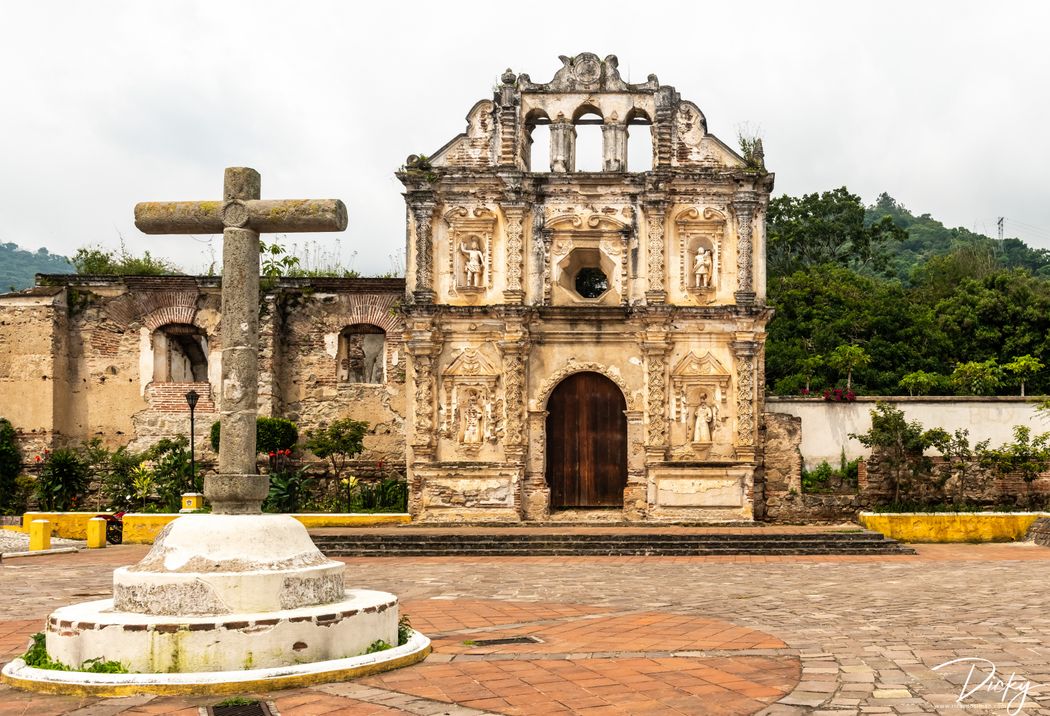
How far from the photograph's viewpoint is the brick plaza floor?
659cm

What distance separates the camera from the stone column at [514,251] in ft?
71.6

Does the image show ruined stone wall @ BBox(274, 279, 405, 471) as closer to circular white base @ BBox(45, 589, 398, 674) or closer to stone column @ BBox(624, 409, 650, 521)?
stone column @ BBox(624, 409, 650, 521)

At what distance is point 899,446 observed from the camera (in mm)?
21188

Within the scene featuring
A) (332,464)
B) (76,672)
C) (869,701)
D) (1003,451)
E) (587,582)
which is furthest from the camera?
(332,464)

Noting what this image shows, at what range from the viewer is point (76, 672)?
23.1 feet

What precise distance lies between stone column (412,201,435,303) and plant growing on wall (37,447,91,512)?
842 centimetres

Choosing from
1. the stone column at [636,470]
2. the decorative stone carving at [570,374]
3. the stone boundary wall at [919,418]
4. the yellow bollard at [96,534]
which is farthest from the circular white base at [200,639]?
the stone boundary wall at [919,418]

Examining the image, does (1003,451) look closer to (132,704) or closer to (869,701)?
(869,701)

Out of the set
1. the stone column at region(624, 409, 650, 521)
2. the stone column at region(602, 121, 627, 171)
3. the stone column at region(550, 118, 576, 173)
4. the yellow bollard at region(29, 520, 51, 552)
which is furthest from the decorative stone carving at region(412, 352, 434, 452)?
the yellow bollard at region(29, 520, 51, 552)

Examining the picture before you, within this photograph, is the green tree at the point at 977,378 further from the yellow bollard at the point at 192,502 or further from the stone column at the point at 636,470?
the yellow bollard at the point at 192,502

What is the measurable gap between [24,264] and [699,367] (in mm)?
113452

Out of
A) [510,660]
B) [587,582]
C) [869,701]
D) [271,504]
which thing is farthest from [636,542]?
[869,701]

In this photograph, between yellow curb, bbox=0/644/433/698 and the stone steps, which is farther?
the stone steps

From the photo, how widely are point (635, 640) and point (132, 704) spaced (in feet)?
13.1
